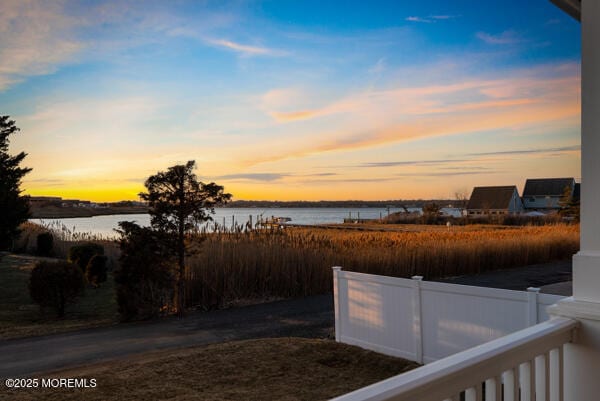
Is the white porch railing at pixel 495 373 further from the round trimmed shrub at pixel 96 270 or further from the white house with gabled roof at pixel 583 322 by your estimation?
the round trimmed shrub at pixel 96 270

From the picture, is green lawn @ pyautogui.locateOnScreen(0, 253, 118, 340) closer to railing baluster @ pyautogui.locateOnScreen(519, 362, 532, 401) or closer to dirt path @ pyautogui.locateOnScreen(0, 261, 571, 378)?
dirt path @ pyautogui.locateOnScreen(0, 261, 571, 378)

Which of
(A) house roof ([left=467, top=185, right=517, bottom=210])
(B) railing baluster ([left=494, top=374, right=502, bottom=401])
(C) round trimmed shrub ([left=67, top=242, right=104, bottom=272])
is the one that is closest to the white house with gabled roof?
(B) railing baluster ([left=494, top=374, right=502, bottom=401])

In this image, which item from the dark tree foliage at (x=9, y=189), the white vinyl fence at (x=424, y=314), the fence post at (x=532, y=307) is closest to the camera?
the fence post at (x=532, y=307)

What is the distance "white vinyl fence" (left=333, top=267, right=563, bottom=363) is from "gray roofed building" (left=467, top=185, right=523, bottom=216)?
47.9 metres

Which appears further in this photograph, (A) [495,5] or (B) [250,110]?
(B) [250,110]

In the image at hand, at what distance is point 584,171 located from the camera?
1.97 m

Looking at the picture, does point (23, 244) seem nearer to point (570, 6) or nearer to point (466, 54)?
point (466, 54)

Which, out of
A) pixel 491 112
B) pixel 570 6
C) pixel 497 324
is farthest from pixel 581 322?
pixel 491 112

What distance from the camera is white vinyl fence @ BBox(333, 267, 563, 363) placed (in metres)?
5.43

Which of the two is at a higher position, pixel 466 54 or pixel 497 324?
pixel 466 54

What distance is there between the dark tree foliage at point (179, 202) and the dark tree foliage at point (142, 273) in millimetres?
207

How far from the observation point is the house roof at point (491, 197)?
52844mm

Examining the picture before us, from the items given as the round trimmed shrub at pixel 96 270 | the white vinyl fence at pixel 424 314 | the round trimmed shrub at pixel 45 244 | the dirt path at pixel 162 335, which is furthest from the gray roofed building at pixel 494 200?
the white vinyl fence at pixel 424 314

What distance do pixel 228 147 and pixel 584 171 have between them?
16.3 meters
